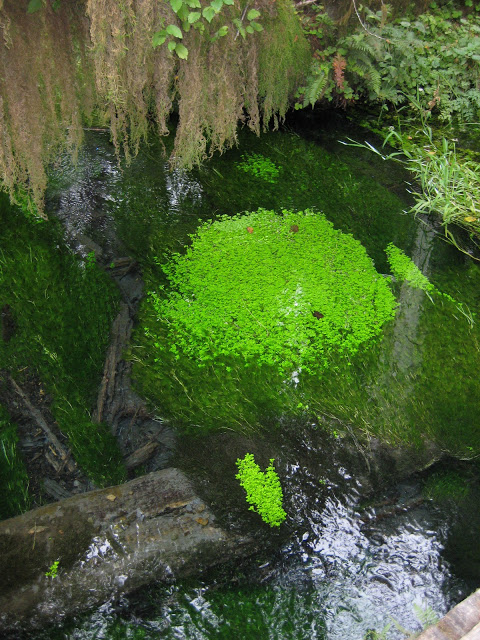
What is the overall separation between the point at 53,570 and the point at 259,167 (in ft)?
11.9

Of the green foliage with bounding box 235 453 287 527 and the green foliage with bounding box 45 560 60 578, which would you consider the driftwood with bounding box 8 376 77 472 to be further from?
the green foliage with bounding box 235 453 287 527

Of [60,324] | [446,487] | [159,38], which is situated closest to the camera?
[159,38]

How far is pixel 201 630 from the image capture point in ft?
8.00

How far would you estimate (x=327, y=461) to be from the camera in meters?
2.96

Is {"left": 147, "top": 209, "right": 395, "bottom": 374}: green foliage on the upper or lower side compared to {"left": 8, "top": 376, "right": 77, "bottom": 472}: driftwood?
upper

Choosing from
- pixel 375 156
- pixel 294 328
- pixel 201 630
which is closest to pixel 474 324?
pixel 294 328

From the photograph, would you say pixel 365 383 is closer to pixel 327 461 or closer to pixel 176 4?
pixel 327 461

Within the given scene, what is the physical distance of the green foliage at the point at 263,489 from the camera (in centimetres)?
279

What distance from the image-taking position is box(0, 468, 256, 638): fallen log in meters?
2.41

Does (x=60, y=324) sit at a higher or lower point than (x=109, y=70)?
lower

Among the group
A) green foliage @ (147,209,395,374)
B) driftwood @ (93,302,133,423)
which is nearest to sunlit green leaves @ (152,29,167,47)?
green foliage @ (147,209,395,374)

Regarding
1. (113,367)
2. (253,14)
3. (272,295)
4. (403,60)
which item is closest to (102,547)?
(113,367)

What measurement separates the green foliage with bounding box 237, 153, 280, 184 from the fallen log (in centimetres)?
292

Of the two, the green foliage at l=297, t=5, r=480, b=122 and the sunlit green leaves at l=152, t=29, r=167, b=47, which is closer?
the sunlit green leaves at l=152, t=29, r=167, b=47
